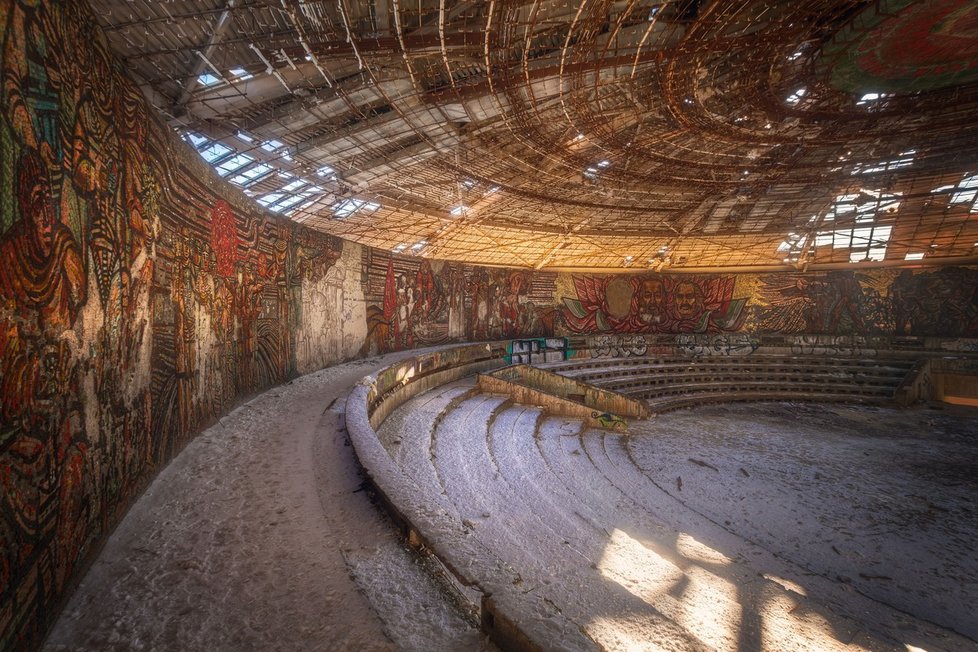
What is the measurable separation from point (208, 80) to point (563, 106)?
18.9ft

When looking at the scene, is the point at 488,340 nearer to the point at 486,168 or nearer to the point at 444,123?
the point at 486,168

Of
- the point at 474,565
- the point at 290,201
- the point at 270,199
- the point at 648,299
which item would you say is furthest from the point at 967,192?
the point at 270,199

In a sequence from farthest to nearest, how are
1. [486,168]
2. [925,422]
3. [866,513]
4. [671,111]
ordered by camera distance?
[925,422]
[486,168]
[671,111]
[866,513]

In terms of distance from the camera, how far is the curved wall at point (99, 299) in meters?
2.04

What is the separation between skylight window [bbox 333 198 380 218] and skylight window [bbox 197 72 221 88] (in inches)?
227

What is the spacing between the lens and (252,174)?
898cm

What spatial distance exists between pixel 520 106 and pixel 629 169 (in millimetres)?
5087

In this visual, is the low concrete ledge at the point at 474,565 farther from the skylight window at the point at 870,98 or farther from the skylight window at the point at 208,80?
the skylight window at the point at 870,98

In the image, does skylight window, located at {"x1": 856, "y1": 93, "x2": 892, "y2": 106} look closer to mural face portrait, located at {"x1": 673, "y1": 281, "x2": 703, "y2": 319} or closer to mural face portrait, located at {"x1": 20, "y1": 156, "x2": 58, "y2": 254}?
mural face portrait, located at {"x1": 673, "y1": 281, "x2": 703, "y2": 319}

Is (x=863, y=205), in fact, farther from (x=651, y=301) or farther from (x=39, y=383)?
(x=39, y=383)

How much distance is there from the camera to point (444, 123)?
316 inches

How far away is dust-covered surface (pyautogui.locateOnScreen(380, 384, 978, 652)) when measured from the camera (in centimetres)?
394

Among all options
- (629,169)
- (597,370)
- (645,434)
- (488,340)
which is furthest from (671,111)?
(488,340)

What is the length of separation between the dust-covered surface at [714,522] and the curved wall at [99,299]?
7.49 feet
